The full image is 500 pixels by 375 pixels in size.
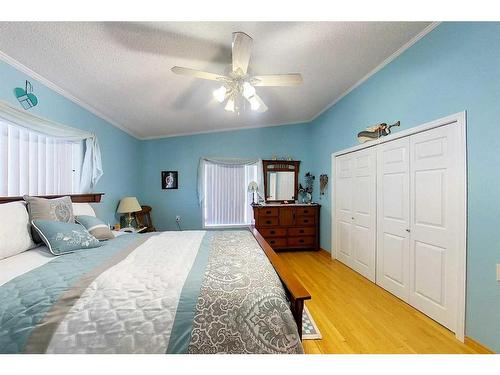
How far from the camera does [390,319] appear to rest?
1.86 meters

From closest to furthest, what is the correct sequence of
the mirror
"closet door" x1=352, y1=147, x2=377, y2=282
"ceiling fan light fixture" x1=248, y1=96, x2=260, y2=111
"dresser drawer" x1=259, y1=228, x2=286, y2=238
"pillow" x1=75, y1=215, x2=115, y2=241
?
"pillow" x1=75, y1=215, x2=115, y2=241, "ceiling fan light fixture" x1=248, y1=96, x2=260, y2=111, "closet door" x1=352, y1=147, x2=377, y2=282, "dresser drawer" x1=259, y1=228, x2=286, y2=238, the mirror

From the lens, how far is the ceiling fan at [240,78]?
61.0 inches

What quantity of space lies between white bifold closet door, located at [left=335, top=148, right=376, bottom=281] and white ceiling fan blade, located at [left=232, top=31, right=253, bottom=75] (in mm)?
1885

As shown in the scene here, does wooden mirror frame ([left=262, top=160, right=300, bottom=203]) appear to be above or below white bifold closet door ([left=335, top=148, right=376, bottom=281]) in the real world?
above

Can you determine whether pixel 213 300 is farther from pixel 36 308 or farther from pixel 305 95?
pixel 305 95

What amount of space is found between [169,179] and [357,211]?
347 cm

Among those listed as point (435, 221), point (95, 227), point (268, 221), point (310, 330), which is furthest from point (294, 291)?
point (268, 221)

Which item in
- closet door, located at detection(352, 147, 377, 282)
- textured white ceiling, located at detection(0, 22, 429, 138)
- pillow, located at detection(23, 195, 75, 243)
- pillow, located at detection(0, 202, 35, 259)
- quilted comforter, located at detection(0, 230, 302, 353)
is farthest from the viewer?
closet door, located at detection(352, 147, 377, 282)

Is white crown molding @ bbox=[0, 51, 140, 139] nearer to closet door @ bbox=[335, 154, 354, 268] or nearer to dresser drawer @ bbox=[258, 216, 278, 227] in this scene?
dresser drawer @ bbox=[258, 216, 278, 227]

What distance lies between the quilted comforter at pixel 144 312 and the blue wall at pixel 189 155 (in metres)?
3.19

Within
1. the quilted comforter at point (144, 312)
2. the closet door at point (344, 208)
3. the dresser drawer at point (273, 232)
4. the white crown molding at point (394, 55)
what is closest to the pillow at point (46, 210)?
the quilted comforter at point (144, 312)

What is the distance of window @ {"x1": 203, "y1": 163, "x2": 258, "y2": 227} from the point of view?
171 inches

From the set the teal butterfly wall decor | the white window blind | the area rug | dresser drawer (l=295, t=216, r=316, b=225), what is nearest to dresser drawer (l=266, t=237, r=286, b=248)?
dresser drawer (l=295, t=216, r=316, b=225)
